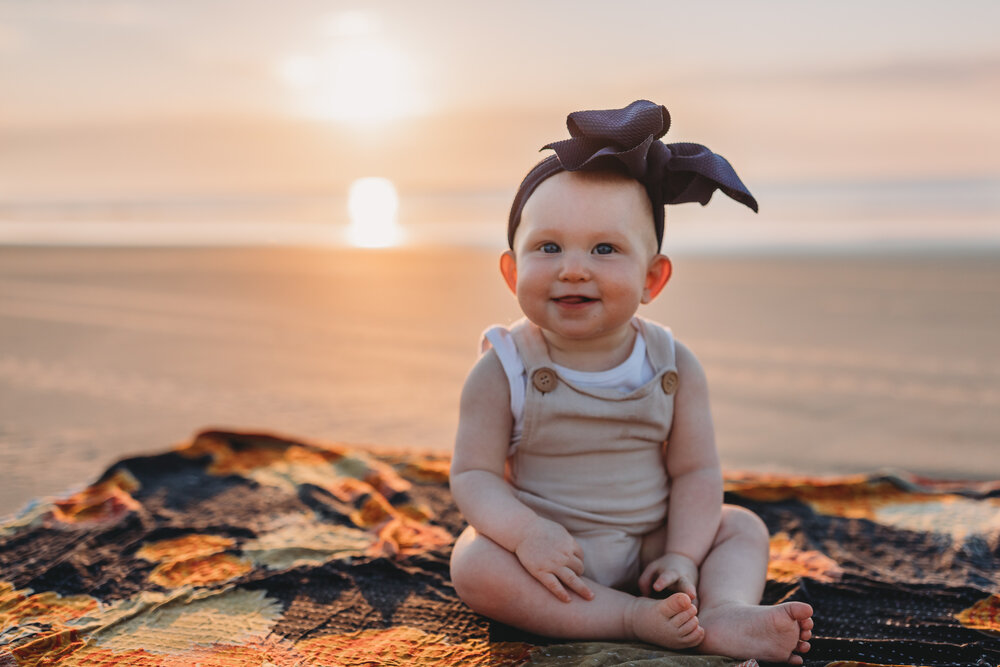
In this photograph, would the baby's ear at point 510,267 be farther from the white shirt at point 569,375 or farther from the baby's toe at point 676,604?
the baby's toe at point 676,604

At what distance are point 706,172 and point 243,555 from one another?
1.16 meters

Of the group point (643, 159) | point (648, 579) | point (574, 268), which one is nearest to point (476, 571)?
point (648, 579)

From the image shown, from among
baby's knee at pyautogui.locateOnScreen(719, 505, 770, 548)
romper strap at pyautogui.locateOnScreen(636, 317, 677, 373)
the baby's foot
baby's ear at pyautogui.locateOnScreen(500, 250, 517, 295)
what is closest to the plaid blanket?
the baby's foot

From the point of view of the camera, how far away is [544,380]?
149 centimetres

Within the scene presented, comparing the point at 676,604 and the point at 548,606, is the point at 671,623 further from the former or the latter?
the point at 548,606

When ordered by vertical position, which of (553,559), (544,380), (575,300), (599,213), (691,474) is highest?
(599,213)

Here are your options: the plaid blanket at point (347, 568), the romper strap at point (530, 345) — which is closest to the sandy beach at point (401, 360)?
the plaid blanket at point (347, 568)

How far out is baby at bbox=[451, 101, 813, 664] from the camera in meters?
1.38

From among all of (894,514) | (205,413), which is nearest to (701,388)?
(894,514)

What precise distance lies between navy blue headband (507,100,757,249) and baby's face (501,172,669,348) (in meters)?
0.03

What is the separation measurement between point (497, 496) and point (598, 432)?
21cm

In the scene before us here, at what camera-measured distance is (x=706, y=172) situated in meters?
1.45

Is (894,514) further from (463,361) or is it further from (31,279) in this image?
(31,279)

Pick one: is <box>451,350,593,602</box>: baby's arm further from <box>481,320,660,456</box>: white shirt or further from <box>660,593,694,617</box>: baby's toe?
<box>660,593,694,617</box>: baby's toe
